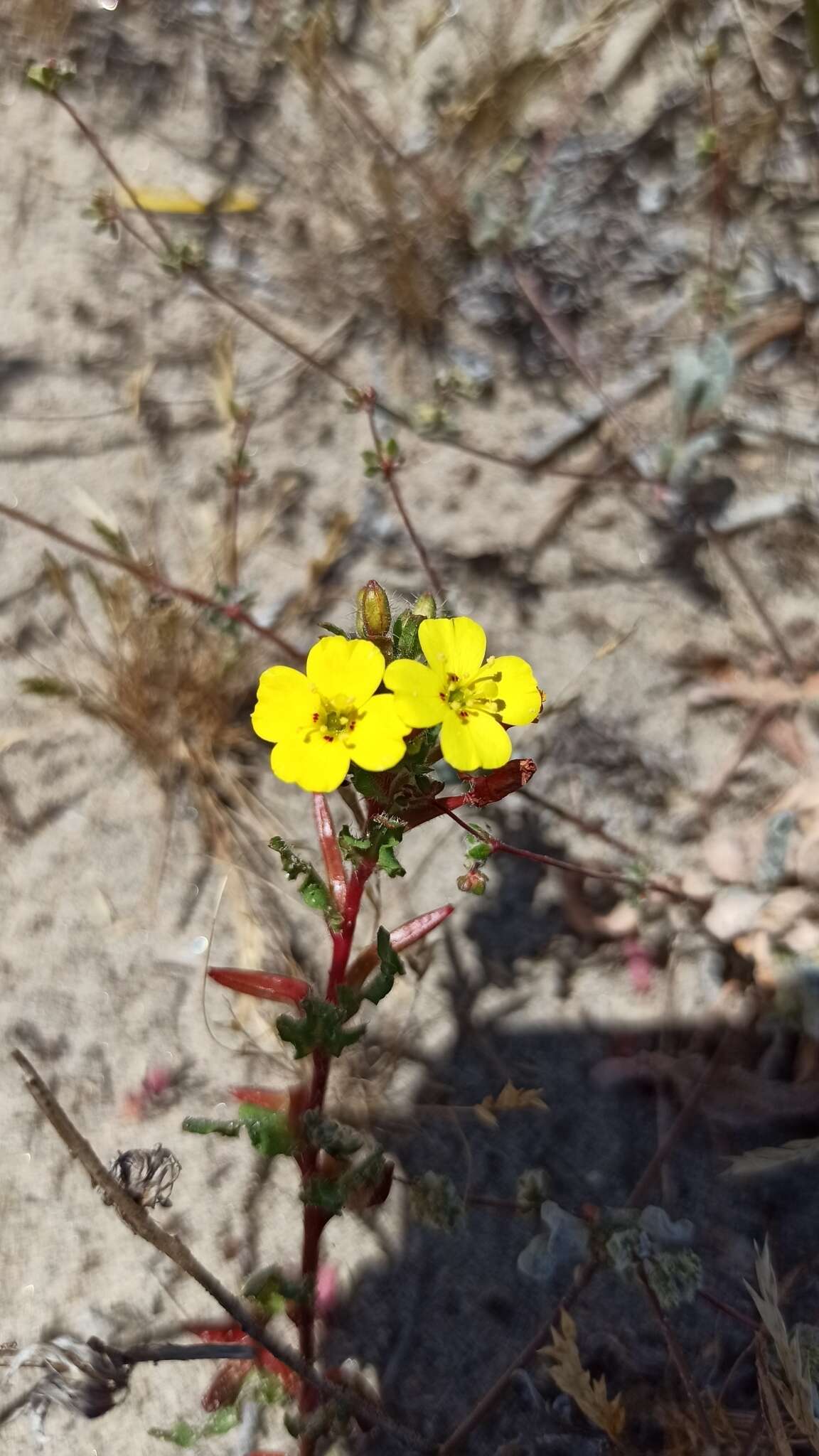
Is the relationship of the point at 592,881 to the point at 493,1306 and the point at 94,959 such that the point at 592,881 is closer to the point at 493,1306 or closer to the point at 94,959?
the point at 493,1306

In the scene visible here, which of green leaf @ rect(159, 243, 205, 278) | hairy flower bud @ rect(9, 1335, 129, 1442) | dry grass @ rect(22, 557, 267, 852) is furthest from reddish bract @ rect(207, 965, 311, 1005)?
green leaf @ rect(159, 243, 205, 278)

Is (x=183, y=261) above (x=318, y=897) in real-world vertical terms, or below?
above

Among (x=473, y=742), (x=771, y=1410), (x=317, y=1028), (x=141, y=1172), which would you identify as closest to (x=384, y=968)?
(x=317, y=1028)

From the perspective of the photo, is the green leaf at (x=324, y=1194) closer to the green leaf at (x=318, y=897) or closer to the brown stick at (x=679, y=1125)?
the green leaf at (x=318, y=897)

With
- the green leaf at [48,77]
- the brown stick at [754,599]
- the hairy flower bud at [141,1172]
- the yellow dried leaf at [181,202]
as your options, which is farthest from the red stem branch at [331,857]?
the yellow dried leaf at [181,202]

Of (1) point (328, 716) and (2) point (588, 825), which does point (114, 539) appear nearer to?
(1) point (328, 716)

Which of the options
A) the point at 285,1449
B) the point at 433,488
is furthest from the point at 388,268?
the point at 285,1449
